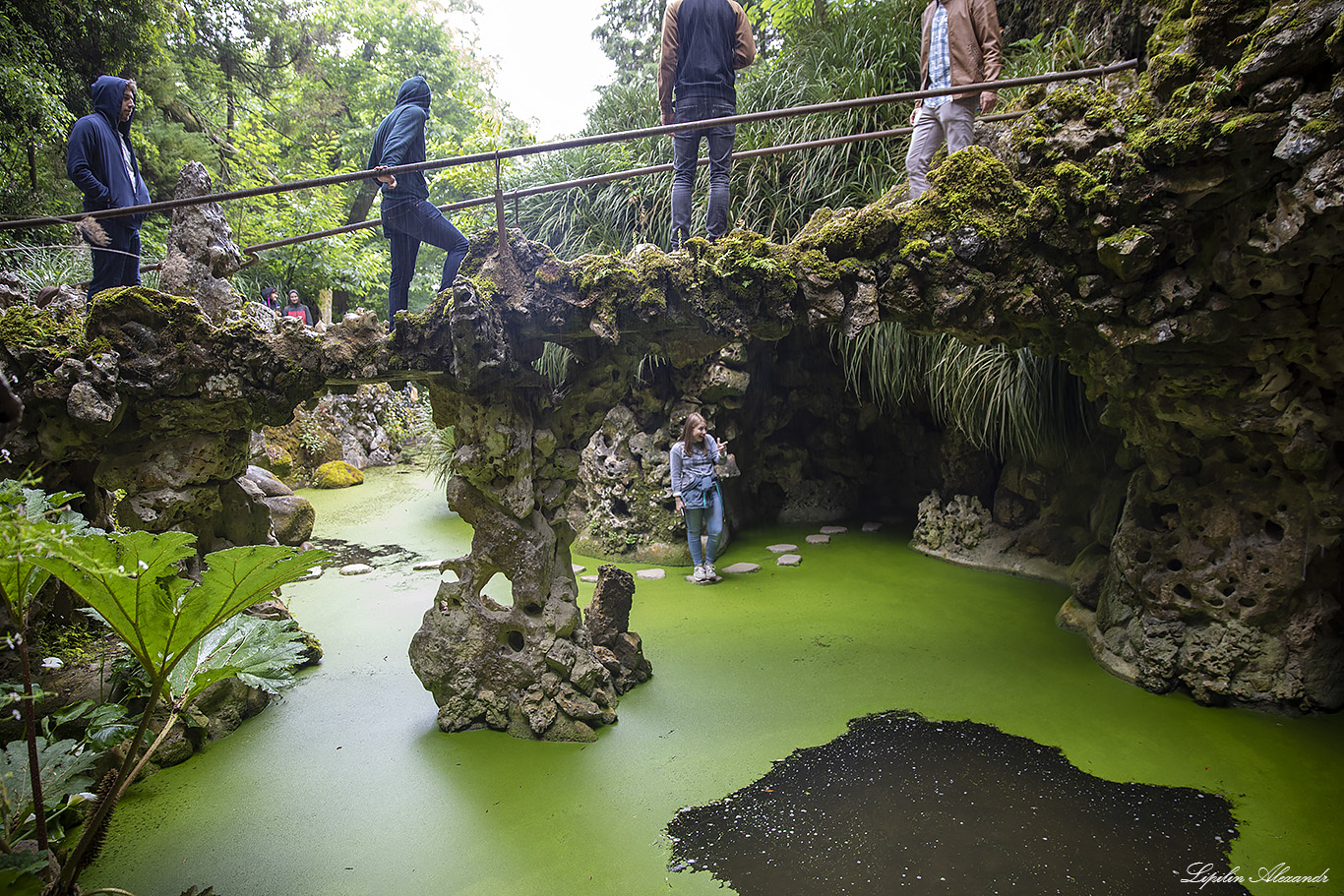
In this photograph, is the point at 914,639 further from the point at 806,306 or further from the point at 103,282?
the point at 103,282

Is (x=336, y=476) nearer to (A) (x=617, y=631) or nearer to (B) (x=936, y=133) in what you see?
(A) (x=617, y=631)

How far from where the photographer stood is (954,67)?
12.3 feet

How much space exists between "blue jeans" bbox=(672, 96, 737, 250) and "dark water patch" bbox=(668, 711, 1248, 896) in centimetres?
256

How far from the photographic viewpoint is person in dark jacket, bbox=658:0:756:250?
367 cm

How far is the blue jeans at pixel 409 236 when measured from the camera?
11.9 ft

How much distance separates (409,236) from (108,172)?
148 cm

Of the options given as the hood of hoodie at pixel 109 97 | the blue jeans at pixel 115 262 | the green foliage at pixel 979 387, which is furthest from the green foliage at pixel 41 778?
the green foliage at pixel 979 387

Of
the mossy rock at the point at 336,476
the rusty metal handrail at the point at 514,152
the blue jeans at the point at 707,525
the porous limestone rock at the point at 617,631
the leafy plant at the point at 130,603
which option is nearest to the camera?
the leafy plant at the point at 130,603

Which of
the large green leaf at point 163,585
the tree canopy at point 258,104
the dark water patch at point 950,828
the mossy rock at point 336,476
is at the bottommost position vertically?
the dark water patch at point 950,828

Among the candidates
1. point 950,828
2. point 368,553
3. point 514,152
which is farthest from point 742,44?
point 368,553

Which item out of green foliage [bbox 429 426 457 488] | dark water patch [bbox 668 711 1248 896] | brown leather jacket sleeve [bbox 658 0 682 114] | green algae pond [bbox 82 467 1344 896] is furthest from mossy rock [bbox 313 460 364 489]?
dark water patch [bbox 668 711 1248 896]

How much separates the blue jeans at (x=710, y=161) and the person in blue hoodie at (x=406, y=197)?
114 cm

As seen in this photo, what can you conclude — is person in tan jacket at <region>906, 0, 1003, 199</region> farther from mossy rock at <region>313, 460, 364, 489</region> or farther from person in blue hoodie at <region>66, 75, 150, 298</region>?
mossy rock at <region>313, 460, 364, 489</region>

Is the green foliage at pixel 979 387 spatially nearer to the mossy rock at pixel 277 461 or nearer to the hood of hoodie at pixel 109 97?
the hood of hoodie at pixel 109 97
